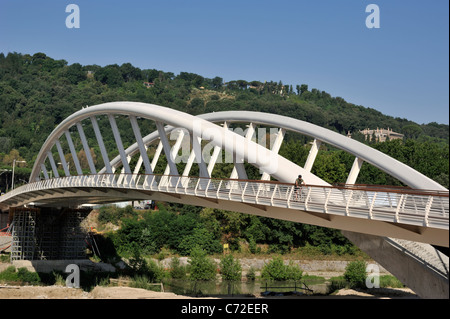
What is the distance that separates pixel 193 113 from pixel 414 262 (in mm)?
119650

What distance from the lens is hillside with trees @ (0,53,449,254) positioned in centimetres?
6412

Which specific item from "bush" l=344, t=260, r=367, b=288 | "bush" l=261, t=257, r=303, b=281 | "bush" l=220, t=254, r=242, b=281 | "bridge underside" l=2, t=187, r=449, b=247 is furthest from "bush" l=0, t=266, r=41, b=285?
"bush" l=344, t=260, r=367, b=288

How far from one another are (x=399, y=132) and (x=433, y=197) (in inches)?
5998

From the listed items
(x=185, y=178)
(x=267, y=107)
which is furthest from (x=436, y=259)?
(x=267, y=107)

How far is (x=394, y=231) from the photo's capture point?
19.8 metres

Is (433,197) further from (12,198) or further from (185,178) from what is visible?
(12,198)

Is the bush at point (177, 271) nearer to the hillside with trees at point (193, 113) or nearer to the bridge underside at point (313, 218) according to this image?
the hillside with trees at point (193, 113)

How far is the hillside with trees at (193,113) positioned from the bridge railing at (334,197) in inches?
1336

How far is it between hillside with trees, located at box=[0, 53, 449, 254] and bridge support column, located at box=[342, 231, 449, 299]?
39325 mm

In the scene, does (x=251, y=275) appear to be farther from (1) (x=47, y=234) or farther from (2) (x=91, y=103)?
(2) (x=91, y=103)

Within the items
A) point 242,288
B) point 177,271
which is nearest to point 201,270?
point 177,271

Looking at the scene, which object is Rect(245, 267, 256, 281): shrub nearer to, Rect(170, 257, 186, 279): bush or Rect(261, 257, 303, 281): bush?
Rect(261, 257, 303, 281): bush

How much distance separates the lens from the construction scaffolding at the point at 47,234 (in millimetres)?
Result: 54031

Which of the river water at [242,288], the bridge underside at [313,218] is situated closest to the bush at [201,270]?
the river water at [242,288]
